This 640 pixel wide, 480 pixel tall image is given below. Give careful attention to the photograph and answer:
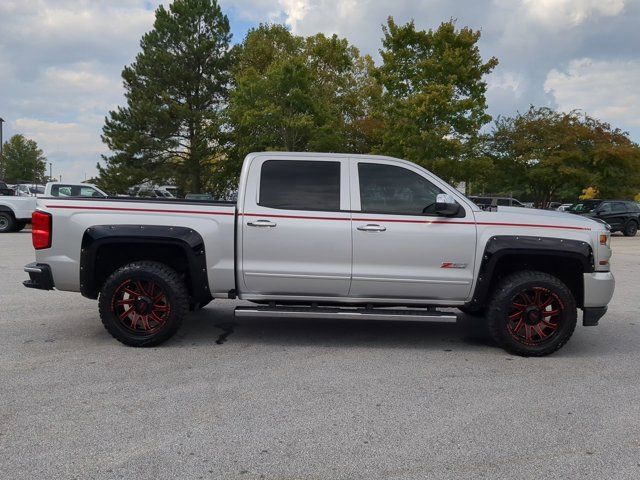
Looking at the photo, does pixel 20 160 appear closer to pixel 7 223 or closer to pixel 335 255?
pixel 7 223

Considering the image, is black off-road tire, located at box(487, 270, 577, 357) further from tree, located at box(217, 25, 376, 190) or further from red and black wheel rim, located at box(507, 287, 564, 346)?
tree, located at box(217, 25, 376, 190)

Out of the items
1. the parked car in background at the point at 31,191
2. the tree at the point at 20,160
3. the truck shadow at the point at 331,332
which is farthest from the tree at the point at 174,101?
the tree at the point at 20,160

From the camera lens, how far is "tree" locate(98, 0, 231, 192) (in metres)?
34.0

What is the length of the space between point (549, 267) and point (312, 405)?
3.00 m

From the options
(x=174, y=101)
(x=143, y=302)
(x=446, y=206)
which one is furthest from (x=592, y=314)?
(x=174, y=101)

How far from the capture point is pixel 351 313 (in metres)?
5.20

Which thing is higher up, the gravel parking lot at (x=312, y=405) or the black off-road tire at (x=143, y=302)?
the black off-road tire at (x=143, y=302)

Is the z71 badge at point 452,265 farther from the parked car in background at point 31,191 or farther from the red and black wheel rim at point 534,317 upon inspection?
the parked car in background at point 31,191

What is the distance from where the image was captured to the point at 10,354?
5.06 m

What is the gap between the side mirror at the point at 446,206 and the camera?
5043mm

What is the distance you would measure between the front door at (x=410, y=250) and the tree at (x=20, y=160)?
87.8 m

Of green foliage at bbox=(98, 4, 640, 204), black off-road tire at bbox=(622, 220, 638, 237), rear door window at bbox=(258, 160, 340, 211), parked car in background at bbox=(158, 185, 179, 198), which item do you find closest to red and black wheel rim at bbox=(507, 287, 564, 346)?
rear door window at bbox=(258, 160, 340, 211)

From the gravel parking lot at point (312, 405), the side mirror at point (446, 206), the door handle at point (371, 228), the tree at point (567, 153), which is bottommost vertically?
the gravel parking lot at point (312, 405)

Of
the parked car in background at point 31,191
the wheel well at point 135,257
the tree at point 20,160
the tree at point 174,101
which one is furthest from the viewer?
the tree at point 20,160
